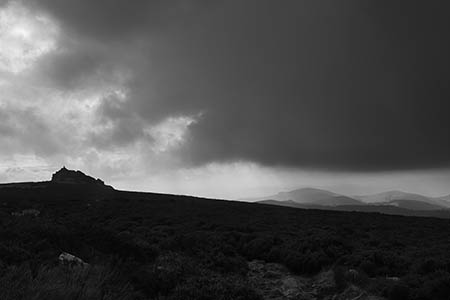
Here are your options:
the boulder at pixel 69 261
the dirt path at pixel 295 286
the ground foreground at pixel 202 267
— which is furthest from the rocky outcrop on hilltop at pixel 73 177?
the boulder at pixel 69 261

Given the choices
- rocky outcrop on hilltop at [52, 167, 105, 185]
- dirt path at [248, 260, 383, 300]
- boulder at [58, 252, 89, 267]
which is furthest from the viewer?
rocky outcrop on hilltop at [52, 167, 105, 185]

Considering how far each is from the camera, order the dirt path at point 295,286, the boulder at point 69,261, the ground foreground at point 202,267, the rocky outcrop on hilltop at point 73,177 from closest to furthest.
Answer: the ground foreground at point 202,267 < the boulder at point 69,261 < the dirt path at point 295,286 < the rocky outcrop on hilltop at point 73,177

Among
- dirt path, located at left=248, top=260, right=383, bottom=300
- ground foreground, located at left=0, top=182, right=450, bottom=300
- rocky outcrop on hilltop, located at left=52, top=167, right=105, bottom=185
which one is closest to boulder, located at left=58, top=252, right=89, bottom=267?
ground foreground, located at left=0, top=182, right=450, bottom=300

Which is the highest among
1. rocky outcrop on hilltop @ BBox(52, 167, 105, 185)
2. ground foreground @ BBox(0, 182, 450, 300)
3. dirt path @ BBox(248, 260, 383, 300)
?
rocky outcrop on hilltop @ BBox(52, 167, 105, 185)

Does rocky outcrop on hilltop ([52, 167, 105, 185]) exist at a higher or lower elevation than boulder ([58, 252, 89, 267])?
higher

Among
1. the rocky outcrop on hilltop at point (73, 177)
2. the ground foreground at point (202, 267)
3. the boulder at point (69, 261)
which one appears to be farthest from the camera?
the rocky outcrop on hilltop at point (73, 177)

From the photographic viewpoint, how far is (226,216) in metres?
35.6

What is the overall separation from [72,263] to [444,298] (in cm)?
1018

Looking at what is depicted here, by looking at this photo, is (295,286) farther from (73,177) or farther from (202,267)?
(73,177)

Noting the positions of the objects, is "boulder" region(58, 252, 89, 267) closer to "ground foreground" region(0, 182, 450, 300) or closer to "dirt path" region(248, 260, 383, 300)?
"ground foreground" region(0, 182, 450, 300)

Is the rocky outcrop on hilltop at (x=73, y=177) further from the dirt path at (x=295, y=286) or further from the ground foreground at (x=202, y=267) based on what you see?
the dirt path at (x=295, y=286)

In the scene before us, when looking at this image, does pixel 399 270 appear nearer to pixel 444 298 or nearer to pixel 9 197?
pixel 444 298

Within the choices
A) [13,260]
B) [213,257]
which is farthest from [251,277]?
[13,260]

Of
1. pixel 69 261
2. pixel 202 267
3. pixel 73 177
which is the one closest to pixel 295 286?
pixel 202 267
